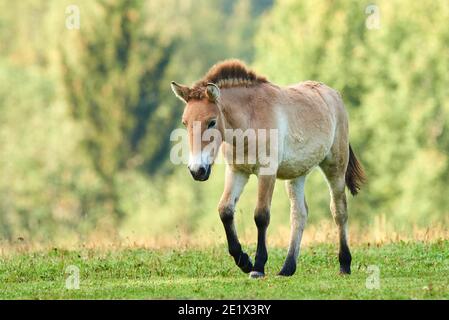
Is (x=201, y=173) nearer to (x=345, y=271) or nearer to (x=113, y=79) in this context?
(x=345, y=271)

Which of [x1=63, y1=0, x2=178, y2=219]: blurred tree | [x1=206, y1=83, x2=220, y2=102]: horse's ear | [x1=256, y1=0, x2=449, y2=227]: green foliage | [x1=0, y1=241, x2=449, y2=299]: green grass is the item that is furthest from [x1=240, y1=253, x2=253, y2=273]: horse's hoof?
[x1=63, y1=0, x2=178, y2=219]: blurred tree

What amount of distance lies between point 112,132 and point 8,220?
1025 centimetres

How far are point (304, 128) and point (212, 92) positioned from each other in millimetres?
1903

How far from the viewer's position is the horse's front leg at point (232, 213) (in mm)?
13070

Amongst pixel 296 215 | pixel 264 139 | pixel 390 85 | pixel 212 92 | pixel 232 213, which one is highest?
pixel 390 85

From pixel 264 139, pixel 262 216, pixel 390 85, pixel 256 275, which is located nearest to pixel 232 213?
pixel 262 216

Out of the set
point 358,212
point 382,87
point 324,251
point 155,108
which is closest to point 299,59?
point 382,87

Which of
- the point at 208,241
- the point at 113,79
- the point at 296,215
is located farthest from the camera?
the point at 113,79

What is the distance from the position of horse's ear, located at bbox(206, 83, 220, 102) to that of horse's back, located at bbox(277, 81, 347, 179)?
3.76 feet

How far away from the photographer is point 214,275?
1383cm

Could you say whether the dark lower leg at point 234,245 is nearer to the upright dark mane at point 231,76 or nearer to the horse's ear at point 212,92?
the horse's ear at point 212,92

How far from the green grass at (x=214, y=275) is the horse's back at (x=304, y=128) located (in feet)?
5.44

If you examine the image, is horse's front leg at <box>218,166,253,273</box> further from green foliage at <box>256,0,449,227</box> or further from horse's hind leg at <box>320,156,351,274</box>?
green foliage at <box>256,0,449,227</box>
